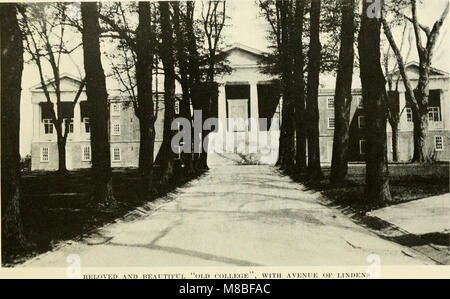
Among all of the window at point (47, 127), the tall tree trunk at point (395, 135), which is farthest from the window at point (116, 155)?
the tall tree trunk at point (395, 135)

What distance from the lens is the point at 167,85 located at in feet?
51.4

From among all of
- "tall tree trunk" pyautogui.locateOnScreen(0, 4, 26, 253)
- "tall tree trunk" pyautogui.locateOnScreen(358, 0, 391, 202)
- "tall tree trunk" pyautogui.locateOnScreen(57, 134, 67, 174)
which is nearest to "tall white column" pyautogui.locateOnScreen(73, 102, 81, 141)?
"tall tree trunk" pyautogui.locateOnScreen(57, 134, 67, 174)

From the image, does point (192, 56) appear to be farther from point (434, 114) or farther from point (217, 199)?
point (434, 114)

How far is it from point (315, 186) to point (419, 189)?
3.43 meters

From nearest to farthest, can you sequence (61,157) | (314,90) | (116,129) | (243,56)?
(314,90)
(61,157)
(243,56)
(116,129)

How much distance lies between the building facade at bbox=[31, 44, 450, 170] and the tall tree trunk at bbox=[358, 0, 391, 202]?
14.7 metres

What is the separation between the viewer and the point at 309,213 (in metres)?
9.58

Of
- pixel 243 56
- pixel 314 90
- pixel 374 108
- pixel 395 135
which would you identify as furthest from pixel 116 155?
pixel 374 108

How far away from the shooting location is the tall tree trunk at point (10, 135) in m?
6.50

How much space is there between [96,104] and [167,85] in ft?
17.8

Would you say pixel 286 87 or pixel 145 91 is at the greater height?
pixel 286 87

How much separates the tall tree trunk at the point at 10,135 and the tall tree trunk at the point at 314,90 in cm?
1063
